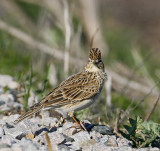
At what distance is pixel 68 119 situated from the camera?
6.03 metres

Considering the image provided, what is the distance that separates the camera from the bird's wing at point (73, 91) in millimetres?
5434

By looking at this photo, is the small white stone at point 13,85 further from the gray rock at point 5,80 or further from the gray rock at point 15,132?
the gray rock at point 15,132

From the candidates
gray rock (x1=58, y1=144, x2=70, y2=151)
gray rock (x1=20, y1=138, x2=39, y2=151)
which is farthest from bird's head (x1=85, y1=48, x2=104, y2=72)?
gray rock (x1=20, y1=138, x2=39, y2=151)

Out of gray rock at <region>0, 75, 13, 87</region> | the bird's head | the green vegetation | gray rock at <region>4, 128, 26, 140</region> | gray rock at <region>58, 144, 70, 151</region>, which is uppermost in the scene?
gray rock at <region>0, 75, 13, 87</region>

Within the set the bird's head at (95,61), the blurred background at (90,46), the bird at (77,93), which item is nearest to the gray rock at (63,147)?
the bird at (77,93)

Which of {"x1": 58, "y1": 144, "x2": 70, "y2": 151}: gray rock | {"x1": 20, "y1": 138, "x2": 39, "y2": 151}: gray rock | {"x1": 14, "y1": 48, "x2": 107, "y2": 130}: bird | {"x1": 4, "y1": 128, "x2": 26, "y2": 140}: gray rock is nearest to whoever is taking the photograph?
{"x1": 20, "y1": 138, "x2": 39, "y2": 151}: gray rock

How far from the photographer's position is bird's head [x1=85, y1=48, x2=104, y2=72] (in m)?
6.11

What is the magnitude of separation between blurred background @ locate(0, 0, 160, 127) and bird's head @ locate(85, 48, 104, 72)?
1.62ft

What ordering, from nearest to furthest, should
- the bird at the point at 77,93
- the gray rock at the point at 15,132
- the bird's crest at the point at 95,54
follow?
the gray rock at the point at 15,132 → the bird at the point at 77,93 → the bird's crest at the point at 95,54

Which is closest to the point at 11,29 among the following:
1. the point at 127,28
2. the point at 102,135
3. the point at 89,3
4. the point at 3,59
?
the point at 3,59

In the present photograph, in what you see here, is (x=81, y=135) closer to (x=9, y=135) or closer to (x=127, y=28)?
(x=9, y=135)

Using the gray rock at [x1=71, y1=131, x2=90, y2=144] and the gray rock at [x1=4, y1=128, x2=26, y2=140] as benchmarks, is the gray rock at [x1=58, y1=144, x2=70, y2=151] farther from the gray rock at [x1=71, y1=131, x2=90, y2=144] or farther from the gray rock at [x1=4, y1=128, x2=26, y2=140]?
the gray rock at [x1=4, y1=128, x2=26, y2=140]

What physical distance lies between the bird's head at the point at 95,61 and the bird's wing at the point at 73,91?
0.44 feet

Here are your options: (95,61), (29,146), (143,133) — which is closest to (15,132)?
(29,146)
